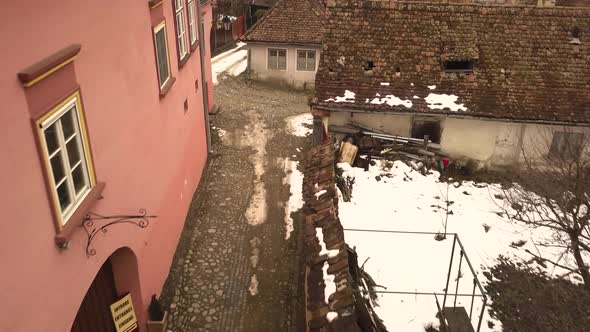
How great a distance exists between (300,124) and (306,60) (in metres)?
5.22

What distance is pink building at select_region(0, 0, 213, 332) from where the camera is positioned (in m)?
4.60

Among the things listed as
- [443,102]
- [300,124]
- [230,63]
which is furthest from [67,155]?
[230,63]

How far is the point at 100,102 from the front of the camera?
257 inches

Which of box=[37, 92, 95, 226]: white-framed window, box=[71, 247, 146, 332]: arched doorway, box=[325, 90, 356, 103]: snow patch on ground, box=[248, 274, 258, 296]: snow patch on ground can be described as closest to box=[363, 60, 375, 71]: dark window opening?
box=[325, 90, 356, 103]: snow patch on ground

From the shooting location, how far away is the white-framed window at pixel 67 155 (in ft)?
17.2

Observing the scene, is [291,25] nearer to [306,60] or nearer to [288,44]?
[288,44]

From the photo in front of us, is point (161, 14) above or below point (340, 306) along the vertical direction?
above

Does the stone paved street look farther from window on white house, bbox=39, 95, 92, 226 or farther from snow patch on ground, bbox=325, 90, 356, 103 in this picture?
window on white house, bbox=39, 95, 92, 226

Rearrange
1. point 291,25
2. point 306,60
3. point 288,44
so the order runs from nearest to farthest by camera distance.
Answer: point 288,44 → point 291,25 → point 306,60

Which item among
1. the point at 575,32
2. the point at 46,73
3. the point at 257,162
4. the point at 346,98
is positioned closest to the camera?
the point at 46,73

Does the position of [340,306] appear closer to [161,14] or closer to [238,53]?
[161,14]

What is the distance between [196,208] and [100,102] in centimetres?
696

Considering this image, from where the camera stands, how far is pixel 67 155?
5699 millimetres

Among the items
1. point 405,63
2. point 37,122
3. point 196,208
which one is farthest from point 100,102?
point 405,63
